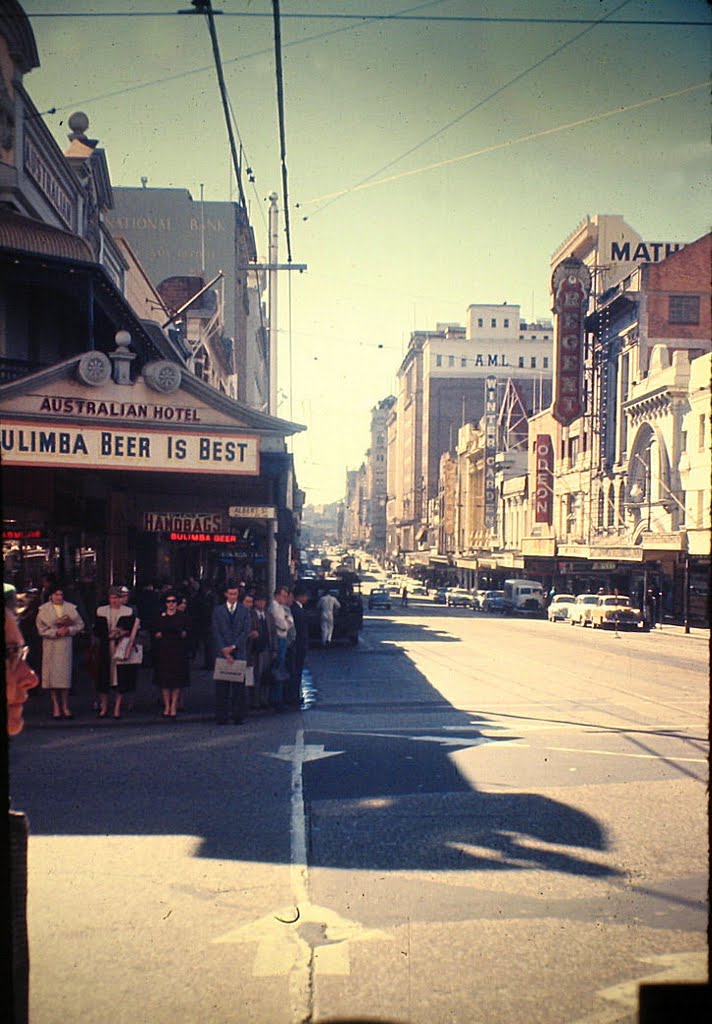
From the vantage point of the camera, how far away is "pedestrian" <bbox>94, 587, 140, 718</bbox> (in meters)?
13.2

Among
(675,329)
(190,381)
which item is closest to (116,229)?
(675,329)

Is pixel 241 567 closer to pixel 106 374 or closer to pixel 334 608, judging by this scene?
pixel 334 608

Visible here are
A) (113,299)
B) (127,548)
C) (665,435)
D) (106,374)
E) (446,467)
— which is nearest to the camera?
(106,374)

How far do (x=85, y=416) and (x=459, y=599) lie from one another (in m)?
53.0

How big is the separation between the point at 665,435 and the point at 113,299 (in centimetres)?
2952

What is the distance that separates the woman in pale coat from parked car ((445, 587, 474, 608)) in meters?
51.1

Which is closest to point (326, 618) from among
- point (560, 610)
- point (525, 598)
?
point (560, 610)

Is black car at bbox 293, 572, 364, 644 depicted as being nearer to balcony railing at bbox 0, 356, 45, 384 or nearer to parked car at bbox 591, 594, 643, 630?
balcony railing at bbox 0, 356, 45, 384

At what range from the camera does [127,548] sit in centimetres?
2381

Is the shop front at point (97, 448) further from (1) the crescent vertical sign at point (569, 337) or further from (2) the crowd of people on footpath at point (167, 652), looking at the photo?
(1) the crescent vertical sign at point (569, 337)

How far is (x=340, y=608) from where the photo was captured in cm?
2728

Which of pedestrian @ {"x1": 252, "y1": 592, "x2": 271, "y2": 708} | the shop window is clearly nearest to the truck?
the shop window

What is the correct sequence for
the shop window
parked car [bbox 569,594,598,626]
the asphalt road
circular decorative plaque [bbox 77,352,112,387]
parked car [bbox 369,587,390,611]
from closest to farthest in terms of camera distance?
the asphalt road < circular decorative plaque [bbox 77,352,112,387] < parked car [bbox 569,594,598,626] < the shop window < parked car [bbox 369,587,390,611]

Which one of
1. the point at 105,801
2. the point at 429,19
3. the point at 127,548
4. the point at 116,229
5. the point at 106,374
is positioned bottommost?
the point at 105,801
